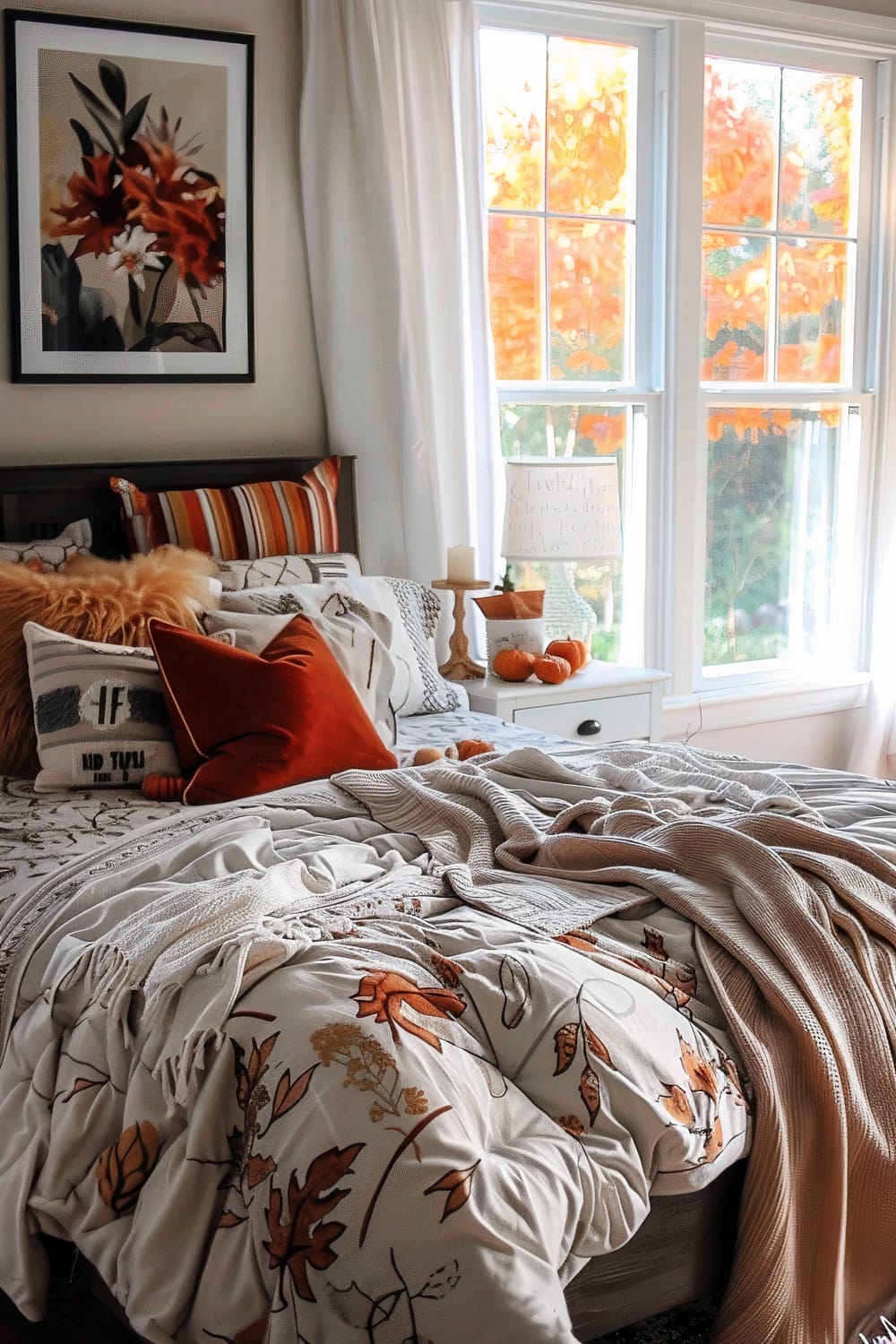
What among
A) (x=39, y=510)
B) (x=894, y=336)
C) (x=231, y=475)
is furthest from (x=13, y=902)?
(x=894, y=336)

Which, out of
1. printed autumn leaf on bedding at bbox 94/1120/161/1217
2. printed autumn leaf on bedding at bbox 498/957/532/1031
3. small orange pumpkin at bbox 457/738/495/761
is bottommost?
printed autumn leaf on bedding at bbox 94/1120/161/1217

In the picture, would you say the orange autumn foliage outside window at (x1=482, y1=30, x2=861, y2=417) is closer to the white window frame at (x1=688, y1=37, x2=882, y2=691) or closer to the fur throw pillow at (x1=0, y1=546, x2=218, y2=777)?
the white window frame at (x1=688, y1=37, x2=882, y2=691)

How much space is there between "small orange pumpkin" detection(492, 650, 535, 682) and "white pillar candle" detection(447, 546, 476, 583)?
21 cm

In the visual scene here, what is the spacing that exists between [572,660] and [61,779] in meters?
1.55

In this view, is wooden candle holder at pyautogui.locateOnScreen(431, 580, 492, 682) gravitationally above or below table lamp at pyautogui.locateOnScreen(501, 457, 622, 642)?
below

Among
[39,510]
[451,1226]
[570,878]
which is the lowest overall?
[451,1226]

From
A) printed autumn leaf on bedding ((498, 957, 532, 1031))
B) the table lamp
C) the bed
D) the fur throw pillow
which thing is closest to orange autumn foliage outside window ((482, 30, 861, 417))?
the table lamp

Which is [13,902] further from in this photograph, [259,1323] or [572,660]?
[572,660]

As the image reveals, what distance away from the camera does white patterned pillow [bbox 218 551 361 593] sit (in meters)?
2.93

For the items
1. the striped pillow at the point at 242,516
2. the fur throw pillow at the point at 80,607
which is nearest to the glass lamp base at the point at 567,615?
the striped pillow at the point at 242,516

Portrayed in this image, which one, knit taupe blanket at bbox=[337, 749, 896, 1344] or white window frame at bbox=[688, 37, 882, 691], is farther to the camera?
white window frame at bbox=[688, 37, 882, 691]

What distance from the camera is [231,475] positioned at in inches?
128

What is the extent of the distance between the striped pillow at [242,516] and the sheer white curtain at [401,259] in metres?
0.20

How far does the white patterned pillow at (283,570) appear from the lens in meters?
2.93
